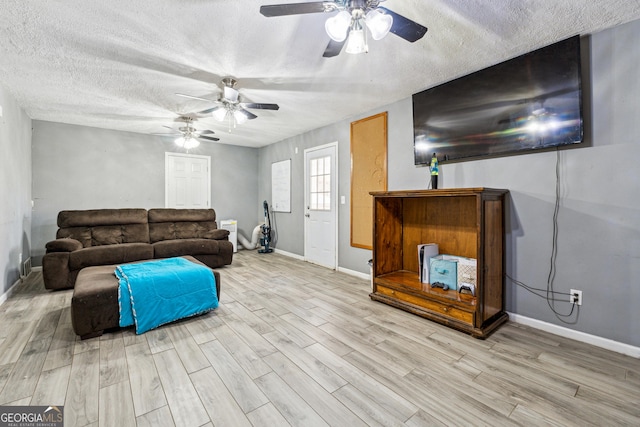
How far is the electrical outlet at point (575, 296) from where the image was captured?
2.27 meters

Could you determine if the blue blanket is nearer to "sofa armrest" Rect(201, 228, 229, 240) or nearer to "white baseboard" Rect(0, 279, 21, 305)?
"white baseboard" Rect(0, 279, 21, 305)

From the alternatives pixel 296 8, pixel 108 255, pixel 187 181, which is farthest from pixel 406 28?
pixel 187 181

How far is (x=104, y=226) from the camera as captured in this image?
4391 mm

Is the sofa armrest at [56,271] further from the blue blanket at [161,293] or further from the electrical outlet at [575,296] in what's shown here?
the electrical outlet at [575,296]

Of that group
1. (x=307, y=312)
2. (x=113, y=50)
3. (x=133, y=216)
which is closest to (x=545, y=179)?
(x=307, y=312)

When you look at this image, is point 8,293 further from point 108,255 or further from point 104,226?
point 104,226

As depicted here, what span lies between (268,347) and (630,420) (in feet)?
7.08

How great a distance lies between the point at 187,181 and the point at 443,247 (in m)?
5.27

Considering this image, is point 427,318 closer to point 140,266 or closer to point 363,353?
point 363,353

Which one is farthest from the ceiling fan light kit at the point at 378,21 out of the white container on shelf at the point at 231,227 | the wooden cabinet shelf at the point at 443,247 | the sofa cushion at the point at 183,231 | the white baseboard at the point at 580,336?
the white container on shelf at the point at 231,227

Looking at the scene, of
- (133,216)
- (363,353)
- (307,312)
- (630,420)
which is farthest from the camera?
(133,216)

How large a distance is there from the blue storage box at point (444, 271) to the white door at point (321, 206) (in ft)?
6.32

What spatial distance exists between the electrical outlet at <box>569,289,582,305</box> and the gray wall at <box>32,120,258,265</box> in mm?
6103

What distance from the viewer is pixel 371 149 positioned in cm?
397
